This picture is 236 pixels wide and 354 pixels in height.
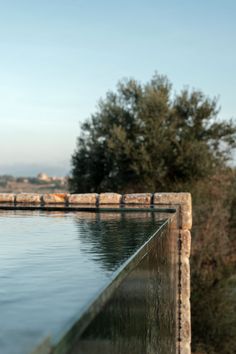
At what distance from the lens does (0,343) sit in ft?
3.60

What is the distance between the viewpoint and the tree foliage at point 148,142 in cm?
1680

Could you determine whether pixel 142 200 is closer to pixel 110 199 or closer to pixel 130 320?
pixel 110 199

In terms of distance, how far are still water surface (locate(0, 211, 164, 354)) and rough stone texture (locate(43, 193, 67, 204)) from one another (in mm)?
3448

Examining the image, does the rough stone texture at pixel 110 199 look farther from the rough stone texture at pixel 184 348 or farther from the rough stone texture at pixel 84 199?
the rough stone texture at pixel 184 348

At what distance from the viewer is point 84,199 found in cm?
712

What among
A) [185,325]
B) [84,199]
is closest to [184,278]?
[185,325]

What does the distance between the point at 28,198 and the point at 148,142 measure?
9.70 meters

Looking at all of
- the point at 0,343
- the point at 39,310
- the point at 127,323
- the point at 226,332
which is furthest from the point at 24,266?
the point at 226,332

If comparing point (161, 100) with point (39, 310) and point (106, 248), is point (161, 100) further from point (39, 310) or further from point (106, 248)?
point (39, 310)

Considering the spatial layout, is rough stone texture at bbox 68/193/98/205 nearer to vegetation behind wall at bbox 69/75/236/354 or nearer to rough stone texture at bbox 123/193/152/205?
rough stone texture at bbox 123/193/152/205

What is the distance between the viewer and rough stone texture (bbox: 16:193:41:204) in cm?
764

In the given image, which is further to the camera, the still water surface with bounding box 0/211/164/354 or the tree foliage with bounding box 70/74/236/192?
the tree foliage with bounding box 70/74/236/192

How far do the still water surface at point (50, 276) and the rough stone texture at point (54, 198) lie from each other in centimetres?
345

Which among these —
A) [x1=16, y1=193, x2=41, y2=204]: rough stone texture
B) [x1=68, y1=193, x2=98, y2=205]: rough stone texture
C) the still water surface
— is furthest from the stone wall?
the still water surface
